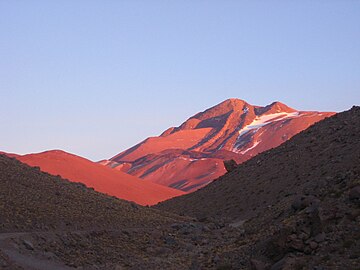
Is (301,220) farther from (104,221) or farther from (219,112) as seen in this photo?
(219,112)

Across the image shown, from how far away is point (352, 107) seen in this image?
46344 mm

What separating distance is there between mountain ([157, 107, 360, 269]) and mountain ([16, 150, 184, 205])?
15495 millimetres

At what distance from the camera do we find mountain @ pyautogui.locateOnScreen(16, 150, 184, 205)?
63.5 meters

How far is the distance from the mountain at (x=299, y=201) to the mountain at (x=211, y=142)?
140ft

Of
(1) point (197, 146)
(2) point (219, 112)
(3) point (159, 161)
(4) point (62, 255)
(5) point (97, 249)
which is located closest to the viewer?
(4) point (62, 255)

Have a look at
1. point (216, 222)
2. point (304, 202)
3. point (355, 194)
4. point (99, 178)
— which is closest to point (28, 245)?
point (304, 202)

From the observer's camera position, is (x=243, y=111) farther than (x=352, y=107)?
Yes

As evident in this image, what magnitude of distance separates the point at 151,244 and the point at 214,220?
9.45 meters

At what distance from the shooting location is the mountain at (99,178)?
2499 inches

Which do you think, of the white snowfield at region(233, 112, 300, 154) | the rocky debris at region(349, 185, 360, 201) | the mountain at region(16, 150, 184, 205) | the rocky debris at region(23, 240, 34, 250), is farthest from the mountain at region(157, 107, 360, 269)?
the white snowfield at region(233, 112, 300, 154)

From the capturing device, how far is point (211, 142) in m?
146

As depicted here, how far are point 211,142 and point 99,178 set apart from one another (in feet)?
261

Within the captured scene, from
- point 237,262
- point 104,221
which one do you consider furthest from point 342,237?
point 104,221

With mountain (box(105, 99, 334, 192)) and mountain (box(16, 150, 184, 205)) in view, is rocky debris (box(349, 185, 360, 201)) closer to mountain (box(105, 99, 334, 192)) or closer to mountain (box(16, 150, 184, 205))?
mountain (box(16, 150, 184, 205))
